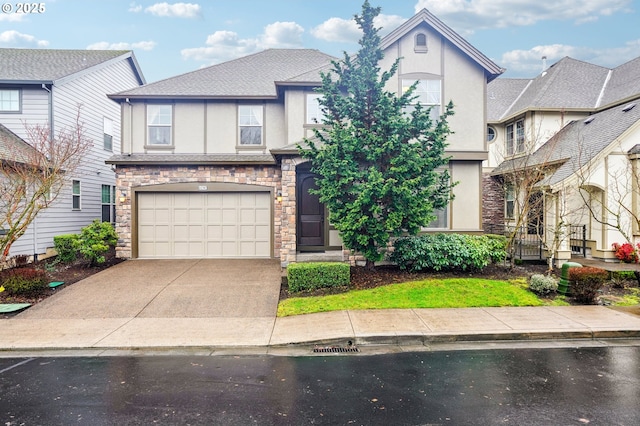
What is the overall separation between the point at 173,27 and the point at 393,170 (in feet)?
71.8

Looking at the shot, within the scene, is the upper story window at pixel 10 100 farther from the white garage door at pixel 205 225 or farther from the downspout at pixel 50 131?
the white garage door at pixel 205 225

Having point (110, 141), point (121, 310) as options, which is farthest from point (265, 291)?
point (110, 141)

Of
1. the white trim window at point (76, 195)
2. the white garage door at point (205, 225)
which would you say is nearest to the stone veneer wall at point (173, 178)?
the white garage door at point (205, 225)

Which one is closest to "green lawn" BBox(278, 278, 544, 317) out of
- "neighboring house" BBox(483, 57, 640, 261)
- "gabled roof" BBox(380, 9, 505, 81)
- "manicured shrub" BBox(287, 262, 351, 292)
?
"manicured shrub" BBox(287, 262, 351, 292)

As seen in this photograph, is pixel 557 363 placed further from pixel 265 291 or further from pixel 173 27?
pixel 173 27

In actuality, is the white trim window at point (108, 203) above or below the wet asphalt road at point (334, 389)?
above

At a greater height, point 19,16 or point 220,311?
point 19,16

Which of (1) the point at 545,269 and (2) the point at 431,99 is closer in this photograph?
(1) the point at 545,269

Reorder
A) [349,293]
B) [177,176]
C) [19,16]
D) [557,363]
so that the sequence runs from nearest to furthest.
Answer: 1. [557,363]
2. [349,293]
3. [177,176]
4. [19,16]

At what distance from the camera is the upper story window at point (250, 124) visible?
49.0 feet

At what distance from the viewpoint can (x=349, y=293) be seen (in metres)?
9.47

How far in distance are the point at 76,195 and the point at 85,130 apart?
269cm

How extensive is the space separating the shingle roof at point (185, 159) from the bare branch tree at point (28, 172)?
5.12 ft

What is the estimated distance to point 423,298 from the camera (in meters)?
8.97
